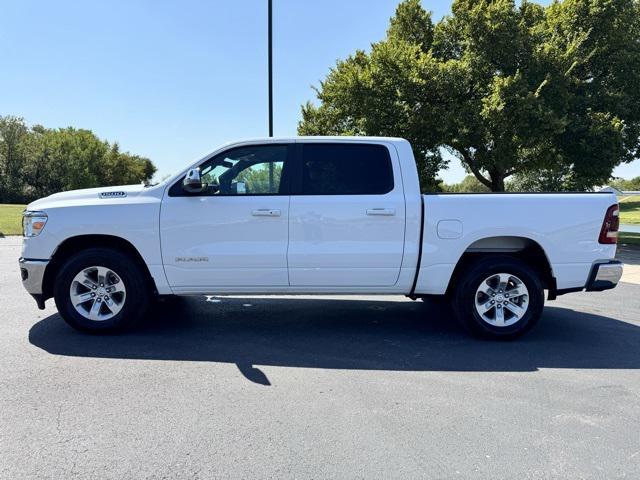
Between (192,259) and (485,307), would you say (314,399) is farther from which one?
(485,307)

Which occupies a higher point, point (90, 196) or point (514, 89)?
point (514, 89)

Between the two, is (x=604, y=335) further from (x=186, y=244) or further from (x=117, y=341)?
(x=117, y=341)

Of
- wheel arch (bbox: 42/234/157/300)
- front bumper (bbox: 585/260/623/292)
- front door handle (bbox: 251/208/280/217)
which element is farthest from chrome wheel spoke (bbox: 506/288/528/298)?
wheel arch (bbox: 42/234/157/300)

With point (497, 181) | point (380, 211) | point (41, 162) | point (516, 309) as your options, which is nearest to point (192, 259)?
point (380, 211)

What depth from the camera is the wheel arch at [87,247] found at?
516 centimetres

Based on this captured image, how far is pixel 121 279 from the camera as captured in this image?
5.08 m

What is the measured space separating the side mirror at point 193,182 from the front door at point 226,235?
0.36ft

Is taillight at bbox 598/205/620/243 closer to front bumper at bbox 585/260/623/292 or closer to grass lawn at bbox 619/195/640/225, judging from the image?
front bumper at bbox 585/260/623/292

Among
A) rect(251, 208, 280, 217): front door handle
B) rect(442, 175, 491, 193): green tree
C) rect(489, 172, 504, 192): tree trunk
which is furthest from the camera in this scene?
rect(489, 172, 504, 192): tree trunk

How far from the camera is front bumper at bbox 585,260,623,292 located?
505cm

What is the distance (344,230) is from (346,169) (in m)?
0.66

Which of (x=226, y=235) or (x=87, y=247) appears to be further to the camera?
(x=87, y=247)

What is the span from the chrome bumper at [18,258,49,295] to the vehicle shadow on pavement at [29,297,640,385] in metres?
0.53

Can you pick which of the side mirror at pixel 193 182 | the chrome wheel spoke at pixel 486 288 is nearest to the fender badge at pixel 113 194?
the side mirror at pixel 193 182
